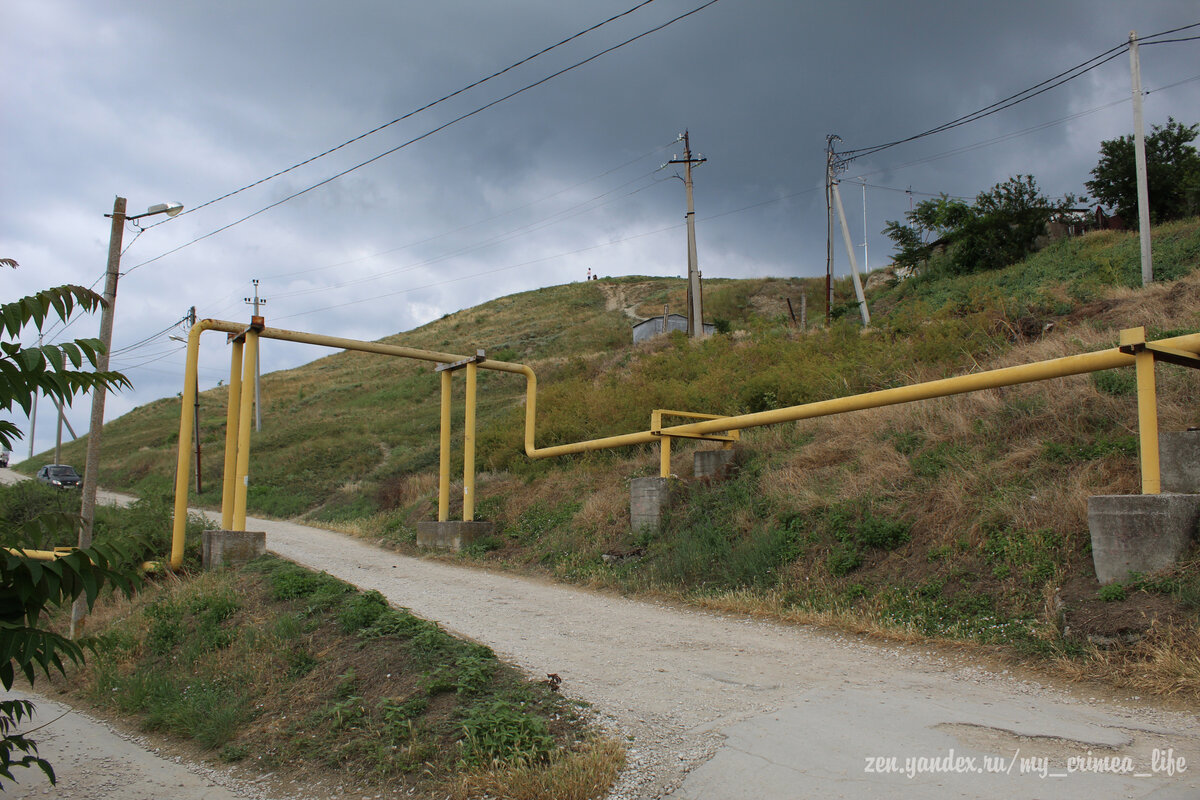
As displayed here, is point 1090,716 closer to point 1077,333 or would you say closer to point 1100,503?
point 1100,503

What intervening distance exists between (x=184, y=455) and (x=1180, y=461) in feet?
39.0

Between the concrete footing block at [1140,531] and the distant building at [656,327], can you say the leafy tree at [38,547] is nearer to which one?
the concrete footing block at [1140,531]

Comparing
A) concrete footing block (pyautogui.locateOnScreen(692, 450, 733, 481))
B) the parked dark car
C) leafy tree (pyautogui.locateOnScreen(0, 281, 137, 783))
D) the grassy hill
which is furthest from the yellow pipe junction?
the parked dark car

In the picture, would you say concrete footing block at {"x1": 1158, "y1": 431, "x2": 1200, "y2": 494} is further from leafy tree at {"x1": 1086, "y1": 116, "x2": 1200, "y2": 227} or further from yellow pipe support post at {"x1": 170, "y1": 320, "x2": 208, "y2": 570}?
leafy tree at {"x1": 1086, "y1": 116, "x2": 1200, "y2": 227}

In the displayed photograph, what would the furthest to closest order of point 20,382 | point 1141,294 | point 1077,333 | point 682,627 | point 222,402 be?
point 222,402 < point 1141,294 < point 1077,333 < point 682,627 < point 20,382

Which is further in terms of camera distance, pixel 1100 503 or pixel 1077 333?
pixel 1077 333

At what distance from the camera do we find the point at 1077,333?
12195 mm

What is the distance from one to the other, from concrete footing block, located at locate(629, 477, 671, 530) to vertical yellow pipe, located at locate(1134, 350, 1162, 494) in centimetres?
609

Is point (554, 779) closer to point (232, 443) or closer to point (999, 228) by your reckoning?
point (232, 443)

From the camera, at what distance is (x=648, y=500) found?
11562 millimetres

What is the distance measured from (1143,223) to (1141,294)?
210 inches

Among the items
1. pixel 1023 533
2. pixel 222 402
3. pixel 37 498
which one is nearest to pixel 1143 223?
pixel 1023 533

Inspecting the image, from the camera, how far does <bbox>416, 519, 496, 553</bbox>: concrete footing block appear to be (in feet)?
47.4

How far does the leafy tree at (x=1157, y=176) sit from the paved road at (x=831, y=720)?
28.8 metres
